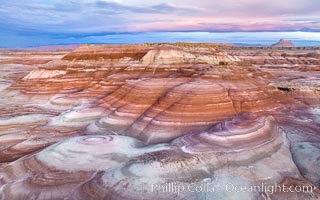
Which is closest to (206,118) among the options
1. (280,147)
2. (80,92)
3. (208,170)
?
(280,147)

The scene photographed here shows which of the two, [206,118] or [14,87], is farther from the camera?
[14,87]

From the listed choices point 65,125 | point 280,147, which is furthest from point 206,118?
point 65,125

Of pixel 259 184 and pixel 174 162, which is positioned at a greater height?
pixel 174 162

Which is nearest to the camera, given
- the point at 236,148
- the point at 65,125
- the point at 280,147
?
the point at 236,148

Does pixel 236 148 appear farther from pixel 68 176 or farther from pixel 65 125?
pixel 65 125

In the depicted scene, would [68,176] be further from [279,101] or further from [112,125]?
[279,101]

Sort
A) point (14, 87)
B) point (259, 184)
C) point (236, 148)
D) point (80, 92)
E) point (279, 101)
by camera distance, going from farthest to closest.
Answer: point (14, 87) < point (80, 92) < point (279, 101) < point (236, 148) < point (259, 184)
